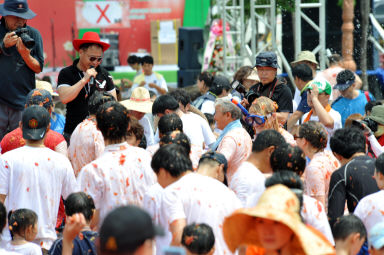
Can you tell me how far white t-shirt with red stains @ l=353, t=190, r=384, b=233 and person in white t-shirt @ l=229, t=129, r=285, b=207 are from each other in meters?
0.59

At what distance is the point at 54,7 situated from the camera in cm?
1634

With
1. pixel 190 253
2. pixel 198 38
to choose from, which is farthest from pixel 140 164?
pixel 198 38

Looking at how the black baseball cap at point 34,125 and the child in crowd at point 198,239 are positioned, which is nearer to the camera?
the child in crowd at point 198,239

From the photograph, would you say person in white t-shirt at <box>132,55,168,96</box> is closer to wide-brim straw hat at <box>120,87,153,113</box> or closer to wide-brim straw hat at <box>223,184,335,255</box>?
wide-brim straw hat at <box>120,87,153,113</box>

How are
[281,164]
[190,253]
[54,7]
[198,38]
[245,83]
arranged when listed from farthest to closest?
[54,7], [198,38], [245,83], [281,164], [190,253]

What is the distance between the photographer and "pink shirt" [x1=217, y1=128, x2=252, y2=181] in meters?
5.00

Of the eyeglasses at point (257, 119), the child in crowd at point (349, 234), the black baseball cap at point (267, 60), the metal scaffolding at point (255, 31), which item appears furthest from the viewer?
the metal scaffolding at point (255, 31)

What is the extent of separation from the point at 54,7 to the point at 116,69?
7.12ft

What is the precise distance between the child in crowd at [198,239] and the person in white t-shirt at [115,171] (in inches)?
24.5

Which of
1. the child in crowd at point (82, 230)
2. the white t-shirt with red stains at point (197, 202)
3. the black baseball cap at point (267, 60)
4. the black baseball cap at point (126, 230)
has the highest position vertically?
the black baseball cap at point (267, 60)

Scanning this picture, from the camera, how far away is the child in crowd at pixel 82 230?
366 centimetres

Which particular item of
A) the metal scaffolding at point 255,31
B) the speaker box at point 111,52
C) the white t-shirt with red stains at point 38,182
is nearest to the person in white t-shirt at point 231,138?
the white t-shirt with red stains at point 38,182

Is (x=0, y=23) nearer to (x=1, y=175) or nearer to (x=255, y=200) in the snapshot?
(x=1, y=175)

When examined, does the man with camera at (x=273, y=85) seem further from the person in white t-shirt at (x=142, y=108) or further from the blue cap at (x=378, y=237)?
the blue cap at (x=378, y=237)
